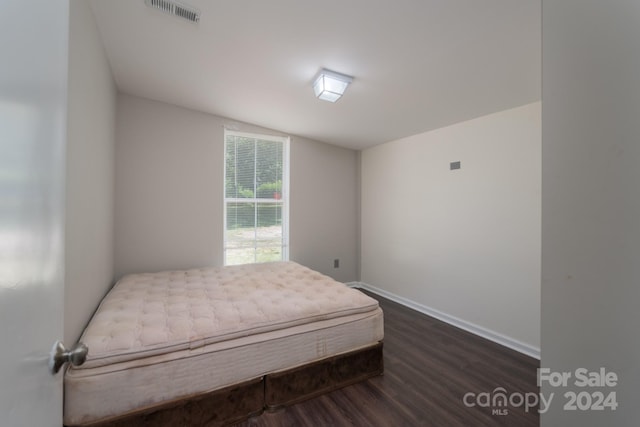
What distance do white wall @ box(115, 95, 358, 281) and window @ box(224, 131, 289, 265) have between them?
0.39 ft

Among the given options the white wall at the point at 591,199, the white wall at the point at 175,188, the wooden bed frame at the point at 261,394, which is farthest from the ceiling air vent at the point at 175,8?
the wooden bed frame at the point at 261,394

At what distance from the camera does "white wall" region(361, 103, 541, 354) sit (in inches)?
93.3

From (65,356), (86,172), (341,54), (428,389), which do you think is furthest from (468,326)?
(86,172)

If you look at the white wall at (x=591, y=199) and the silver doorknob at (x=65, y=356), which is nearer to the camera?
the white wall at (x=591, y=199)

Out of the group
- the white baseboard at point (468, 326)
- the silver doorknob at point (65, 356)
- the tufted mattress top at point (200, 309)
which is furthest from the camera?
the white baseboard at point (468, 326)

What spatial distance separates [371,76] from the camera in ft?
7.09

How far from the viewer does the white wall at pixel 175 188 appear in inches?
115

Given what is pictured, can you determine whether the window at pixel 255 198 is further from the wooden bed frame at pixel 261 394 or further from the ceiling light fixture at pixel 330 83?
the wooden bed frame at pixel 261 394

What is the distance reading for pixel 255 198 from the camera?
12.0 ft

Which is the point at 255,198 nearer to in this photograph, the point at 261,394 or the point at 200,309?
the point at 200,309

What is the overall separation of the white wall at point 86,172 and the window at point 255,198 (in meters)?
1.31

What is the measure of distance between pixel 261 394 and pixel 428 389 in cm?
117

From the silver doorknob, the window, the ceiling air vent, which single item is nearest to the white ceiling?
the ceiling air vent

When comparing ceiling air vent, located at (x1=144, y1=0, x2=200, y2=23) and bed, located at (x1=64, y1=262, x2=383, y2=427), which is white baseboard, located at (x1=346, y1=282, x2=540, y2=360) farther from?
ceiling air vent, located at (x1=144, y1=0, x2=200, y2=23)
